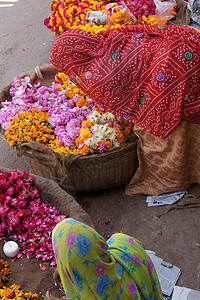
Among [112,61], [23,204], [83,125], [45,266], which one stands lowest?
[45,266]

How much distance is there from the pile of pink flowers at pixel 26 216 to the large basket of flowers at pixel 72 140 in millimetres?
394

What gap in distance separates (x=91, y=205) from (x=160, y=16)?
8.23 ft

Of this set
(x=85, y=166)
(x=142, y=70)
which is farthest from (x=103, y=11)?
(x=85, y=166)

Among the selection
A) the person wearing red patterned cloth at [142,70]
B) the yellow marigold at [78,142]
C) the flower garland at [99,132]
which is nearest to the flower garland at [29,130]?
the flower garland at [99,132]

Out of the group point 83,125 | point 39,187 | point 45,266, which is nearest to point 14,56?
point 83,125

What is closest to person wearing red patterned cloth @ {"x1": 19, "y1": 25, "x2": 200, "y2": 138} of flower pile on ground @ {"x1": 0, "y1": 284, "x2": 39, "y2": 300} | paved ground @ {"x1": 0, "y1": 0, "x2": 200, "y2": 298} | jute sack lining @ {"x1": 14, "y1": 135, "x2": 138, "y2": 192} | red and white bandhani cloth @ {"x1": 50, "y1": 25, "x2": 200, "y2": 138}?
red and white bandhani cloth @ {"x1": 50, "y1": 25, "x2": 200, "y2": 138}

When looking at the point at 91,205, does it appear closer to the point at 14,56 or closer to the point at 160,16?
the point at 160,16

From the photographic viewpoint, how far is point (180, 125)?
2.62m

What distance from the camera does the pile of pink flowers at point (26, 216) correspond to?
7.91ft

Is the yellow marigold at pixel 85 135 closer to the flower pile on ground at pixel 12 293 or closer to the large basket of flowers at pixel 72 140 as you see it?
the large basket of flowers at pixel 72 140

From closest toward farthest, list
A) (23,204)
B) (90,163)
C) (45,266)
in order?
1. (45,266)
2. (23,204)
3. (90,163)

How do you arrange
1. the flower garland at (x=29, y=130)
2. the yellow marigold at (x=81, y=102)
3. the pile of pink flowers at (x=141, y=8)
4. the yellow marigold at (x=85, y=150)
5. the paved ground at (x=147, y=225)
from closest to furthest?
the paved ground at (x=147, y=225) → the yellow marigold at (x=85, y=150) → the flower garland at (x=29, y=130) → the yellow marigold at (x=81, y=102) → the pile of pink flowers at (x=141, y=8)

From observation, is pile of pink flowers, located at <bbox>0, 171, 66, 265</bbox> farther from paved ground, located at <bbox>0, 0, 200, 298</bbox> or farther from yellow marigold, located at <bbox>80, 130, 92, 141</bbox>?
yellow marigold, located at <bbox>80, 130, 92, 141</bbox>

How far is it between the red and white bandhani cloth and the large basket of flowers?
320 mm
